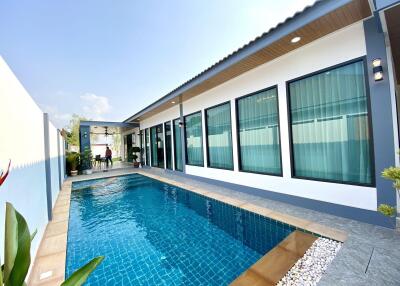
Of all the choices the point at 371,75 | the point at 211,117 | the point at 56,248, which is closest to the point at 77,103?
the point at 211,117

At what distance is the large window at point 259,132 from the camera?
5.24m

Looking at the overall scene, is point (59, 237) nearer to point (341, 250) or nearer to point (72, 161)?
point (341, 250)

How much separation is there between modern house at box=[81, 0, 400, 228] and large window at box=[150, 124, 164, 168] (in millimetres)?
5213

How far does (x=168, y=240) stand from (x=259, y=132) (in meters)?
3.70

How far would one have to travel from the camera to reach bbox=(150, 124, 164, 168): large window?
11663mm

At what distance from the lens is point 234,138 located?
6449 mm

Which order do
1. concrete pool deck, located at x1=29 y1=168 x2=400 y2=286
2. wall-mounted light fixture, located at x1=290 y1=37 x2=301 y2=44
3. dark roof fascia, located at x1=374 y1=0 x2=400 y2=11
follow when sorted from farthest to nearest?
wall-mounted light fixture, located at x1=290 y1=37 x2=301 y2=44 < dark roof fascia, located at x1=374 y1=0 x2=400 y2=11 < concrete pool deck, located at x1=29 y1=168 x2=400 y2=286

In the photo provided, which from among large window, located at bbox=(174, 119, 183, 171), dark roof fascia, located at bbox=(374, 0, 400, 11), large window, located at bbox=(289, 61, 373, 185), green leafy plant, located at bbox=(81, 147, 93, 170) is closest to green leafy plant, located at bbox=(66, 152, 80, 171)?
green leafy plant, located at bbox=(81, 147, 93, 170)

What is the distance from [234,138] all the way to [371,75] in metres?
3.67

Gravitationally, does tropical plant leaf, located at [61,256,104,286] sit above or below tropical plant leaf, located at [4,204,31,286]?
below

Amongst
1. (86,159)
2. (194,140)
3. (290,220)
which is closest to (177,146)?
(194,140)

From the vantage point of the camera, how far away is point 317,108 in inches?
171

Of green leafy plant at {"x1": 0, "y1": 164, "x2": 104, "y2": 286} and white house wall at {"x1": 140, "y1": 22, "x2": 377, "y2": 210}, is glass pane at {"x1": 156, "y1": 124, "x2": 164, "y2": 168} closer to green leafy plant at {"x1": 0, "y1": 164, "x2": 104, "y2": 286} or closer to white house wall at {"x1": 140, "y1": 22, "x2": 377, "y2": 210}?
white house wall at {"x1": 140, "y1": 22, "x2": 377, "y2": 210}

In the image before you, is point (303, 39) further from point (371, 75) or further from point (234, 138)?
point (234, 138)
